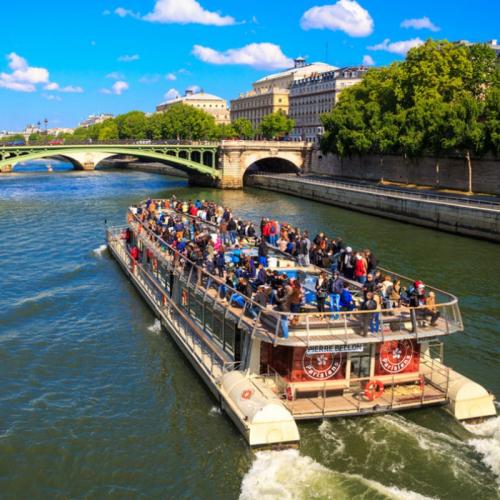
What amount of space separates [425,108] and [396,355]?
40464mm

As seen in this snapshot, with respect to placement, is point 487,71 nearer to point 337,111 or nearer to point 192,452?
point 337,111

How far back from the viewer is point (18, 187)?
72375 mm

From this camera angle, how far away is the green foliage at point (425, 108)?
44219 millimetres

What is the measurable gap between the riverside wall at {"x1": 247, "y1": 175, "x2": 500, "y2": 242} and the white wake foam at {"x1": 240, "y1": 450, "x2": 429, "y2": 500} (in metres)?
26.5

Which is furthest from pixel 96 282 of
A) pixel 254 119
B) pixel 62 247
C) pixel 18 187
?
pixel 254 119

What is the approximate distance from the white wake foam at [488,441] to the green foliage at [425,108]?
32434mm

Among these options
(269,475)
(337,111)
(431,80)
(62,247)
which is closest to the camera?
(269,475)

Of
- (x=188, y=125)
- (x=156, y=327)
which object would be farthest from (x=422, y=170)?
(x=188, y=125)

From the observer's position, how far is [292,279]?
1599 centimetres

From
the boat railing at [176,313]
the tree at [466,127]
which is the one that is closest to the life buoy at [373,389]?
the boat railing at [176,313]

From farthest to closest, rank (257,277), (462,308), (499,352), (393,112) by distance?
(393,112)
(462,308)
(499,352)
(257,277)

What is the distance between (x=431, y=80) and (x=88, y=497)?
51447 millimetres

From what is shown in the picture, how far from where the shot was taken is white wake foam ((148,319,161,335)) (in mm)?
19828

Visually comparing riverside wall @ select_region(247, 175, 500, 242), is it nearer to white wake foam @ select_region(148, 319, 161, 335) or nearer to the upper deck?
white wake foam @ select_region(148, 319, 161, 335)
